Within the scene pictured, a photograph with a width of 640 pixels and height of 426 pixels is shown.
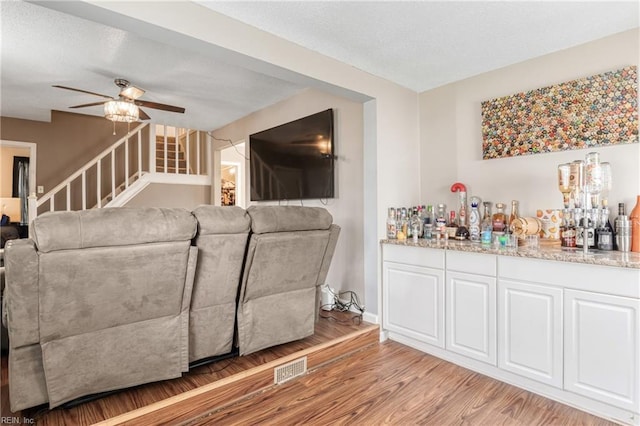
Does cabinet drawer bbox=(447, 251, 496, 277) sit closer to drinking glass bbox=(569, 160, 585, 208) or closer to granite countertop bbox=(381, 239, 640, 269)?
granite countertop bbox=(381, 239, 640, 269)

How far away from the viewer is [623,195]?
2.24 meters

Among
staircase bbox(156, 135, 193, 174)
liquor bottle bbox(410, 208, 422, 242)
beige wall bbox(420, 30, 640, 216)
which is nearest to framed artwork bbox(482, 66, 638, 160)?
beige wall bbox(420, 30, 640, 216)

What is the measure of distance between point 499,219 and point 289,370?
199cm

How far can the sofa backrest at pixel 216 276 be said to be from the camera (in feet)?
6.39

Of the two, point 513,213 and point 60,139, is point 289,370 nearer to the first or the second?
point 513,213

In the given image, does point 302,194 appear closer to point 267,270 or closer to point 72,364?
point 267,270

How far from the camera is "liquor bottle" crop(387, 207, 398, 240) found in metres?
3.03

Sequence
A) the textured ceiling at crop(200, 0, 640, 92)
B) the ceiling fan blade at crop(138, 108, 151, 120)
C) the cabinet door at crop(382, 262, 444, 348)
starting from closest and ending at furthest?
the textured ceiling at crop(200, 0, 640, 92)
the cabinet door at crop(382, 262, 444, 348)
the ceiling fan blade at crop(138, 108, 151, 120)

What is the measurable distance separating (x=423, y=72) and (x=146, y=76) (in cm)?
263

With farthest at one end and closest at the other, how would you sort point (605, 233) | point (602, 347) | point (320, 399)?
point (605, 233) → point (320, 399) → point (602, 347)

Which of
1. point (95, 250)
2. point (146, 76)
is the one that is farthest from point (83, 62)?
point (95, 250)

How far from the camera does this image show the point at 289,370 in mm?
2281

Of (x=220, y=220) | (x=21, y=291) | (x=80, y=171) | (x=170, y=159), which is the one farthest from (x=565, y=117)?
(x=170, y=159)

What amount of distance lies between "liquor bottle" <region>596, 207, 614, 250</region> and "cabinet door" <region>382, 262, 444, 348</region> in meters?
1.01
